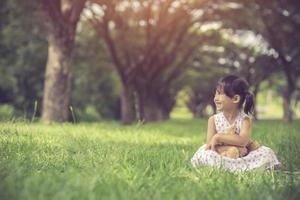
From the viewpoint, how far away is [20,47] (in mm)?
31359

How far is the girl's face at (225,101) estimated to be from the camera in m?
5.91

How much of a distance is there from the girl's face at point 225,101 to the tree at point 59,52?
10.1 meters

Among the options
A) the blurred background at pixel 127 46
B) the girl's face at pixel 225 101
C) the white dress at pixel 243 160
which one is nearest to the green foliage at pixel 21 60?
the blurred background at pixel 127 46

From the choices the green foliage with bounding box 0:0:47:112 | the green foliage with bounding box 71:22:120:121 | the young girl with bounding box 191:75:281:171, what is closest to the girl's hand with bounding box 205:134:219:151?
the young girl with bounding box 191:75:281:171

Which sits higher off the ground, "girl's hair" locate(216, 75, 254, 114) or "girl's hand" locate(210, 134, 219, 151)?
"girl's hair" locate(216, 75, 254, 114)

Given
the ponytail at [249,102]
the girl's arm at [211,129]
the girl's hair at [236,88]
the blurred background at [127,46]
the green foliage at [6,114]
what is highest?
the blurred background at [127,46]

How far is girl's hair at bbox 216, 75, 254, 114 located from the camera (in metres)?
5.84

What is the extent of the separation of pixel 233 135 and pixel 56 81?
10.7 m

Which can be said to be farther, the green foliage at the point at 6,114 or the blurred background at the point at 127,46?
the blurred background at the point at 127,46

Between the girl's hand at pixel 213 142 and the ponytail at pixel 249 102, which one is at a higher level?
the ponytail at pixel 249 102

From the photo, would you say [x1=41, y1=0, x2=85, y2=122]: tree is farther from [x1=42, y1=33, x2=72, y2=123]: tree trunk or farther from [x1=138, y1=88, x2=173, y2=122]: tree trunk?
[x1=138, y1=88, x2=173, y2=122]: tree trunk

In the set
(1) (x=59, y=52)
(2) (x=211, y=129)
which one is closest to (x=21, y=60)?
(1) (x=59, y=52)

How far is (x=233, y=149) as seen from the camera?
230 inches

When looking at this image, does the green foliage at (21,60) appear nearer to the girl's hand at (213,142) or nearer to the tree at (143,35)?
the tree at (143,35)
